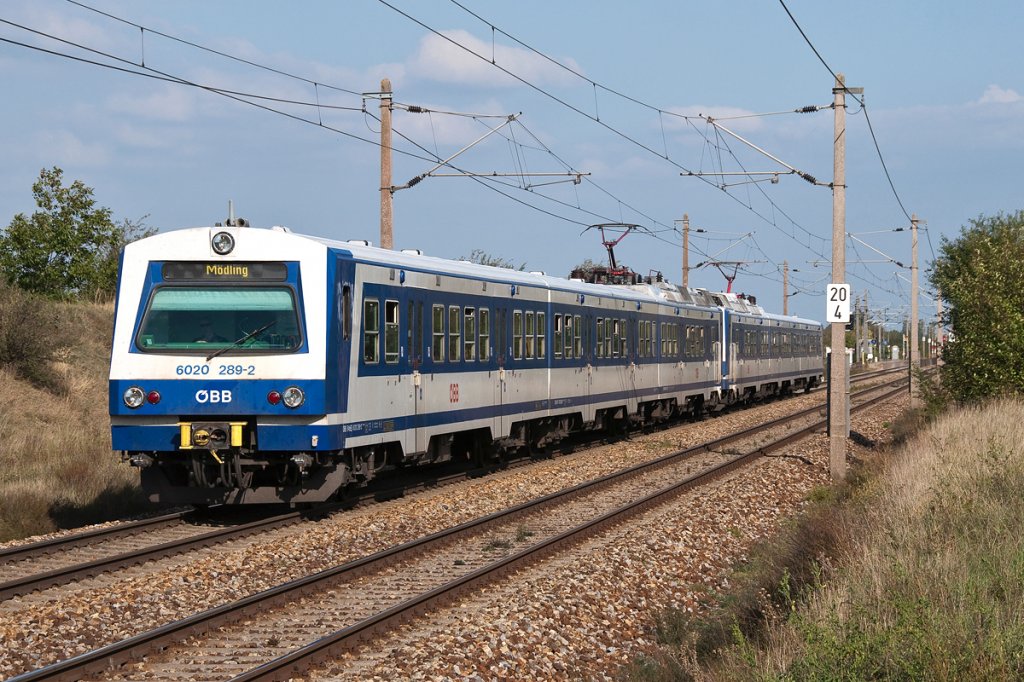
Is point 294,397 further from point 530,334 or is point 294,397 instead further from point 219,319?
point 530,334

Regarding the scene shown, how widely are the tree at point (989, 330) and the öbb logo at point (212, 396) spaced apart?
15952 millimetres

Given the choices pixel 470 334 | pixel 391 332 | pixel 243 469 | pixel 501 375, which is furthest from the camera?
pixel 501 375

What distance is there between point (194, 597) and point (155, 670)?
2185mm

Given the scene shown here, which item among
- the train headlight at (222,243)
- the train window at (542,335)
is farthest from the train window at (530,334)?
the train headlight at (222,243)

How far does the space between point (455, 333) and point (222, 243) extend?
4.67m

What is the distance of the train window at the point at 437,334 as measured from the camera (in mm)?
16509

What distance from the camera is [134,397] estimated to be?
13.2 meters

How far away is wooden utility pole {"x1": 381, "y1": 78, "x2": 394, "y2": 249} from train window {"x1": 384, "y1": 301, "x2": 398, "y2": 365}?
6.36 metres

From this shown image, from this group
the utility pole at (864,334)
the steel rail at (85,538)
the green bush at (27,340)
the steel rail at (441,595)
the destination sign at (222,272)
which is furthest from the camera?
the utility pole at (864,334)

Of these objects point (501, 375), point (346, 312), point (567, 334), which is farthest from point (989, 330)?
point (346, 312)

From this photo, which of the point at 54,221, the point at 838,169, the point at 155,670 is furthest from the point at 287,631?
the point at 54,221

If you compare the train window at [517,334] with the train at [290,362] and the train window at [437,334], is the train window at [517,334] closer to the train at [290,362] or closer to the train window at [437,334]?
the train at [290,362]

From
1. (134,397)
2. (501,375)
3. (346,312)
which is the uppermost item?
(346,312)

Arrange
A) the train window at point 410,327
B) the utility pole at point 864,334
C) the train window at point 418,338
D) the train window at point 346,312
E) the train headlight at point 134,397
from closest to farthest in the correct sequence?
the train headlight at point 134,397 → the train window at point 346,312 → the train window at point 410,327 → the train window at point 418,338 → the utility pole at point 864,334
